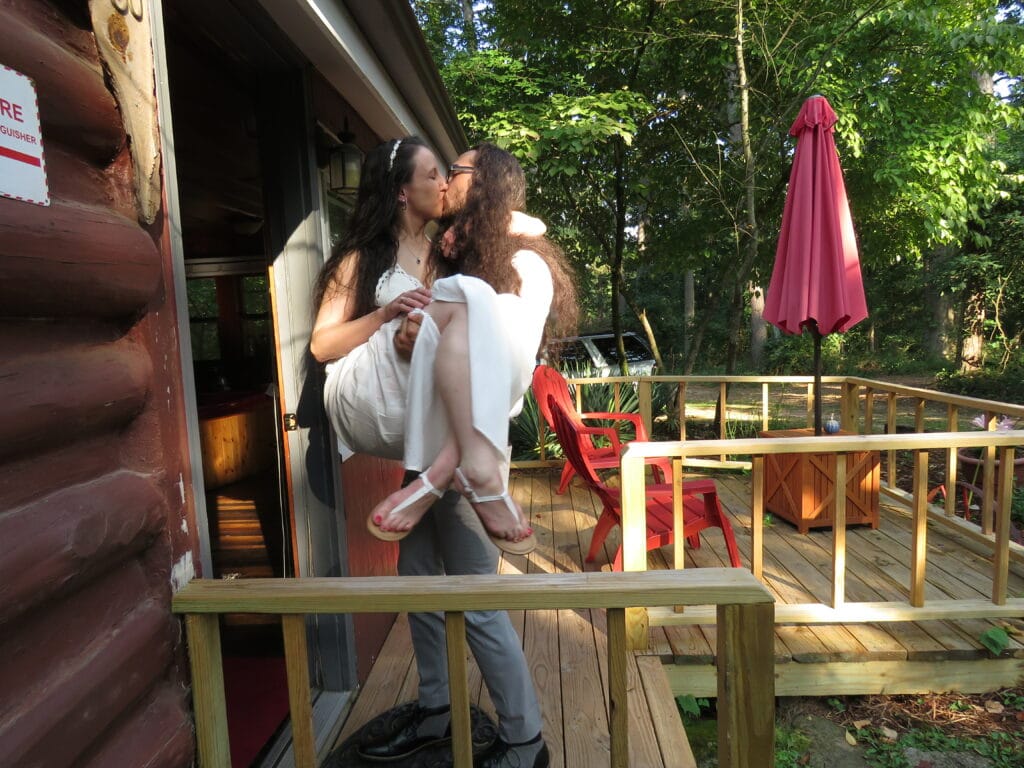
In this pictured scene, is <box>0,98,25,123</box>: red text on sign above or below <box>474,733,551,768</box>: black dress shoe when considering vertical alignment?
above

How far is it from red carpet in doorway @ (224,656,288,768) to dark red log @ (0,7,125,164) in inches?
69.5

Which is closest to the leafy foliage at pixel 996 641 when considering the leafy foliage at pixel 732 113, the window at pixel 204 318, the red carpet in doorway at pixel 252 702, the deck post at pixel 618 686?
the deck post at pixel 618 686

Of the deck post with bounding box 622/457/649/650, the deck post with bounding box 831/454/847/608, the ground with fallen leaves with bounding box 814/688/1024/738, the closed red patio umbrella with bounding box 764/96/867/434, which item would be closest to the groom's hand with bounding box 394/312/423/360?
the deck post with bounding box 622/457/649/650

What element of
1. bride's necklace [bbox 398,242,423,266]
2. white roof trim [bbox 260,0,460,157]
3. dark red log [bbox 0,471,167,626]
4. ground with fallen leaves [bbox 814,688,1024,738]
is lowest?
ground with fallen leaves [bbox 814,688,1024,738]

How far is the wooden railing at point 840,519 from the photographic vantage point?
8.25 ft

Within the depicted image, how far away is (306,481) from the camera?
221 centimetres

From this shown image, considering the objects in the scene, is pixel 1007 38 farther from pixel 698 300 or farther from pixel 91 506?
pixel 698 300

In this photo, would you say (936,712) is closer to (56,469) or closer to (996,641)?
(996,641)

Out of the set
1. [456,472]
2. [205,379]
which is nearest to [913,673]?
[456,472]

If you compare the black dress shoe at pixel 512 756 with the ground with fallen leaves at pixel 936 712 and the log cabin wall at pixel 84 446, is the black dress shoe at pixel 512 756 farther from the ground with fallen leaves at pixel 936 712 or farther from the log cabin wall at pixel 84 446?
the ground with fallen leaves at pixel 936 712

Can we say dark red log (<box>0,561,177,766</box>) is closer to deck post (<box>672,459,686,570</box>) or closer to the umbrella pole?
deck post (<box>672,459,686,570</box>)

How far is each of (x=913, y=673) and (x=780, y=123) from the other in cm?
564

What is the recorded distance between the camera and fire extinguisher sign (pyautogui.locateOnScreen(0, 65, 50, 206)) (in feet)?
2.51

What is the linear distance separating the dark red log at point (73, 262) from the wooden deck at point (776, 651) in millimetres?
1710
